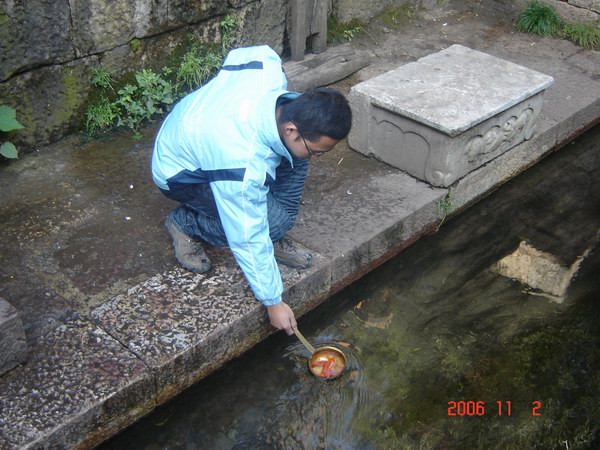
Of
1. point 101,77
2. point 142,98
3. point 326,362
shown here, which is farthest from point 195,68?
point 326,362

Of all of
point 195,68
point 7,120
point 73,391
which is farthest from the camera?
point 195,68

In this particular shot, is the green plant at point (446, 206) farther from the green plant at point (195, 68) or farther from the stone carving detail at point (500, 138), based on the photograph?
the green plant at point (195, 68)

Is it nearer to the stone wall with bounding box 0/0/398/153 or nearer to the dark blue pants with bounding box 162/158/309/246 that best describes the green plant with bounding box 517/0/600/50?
the stone wall with bounding box 0/0/398/153

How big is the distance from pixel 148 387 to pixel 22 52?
6.70ft

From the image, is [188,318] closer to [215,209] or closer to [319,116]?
[215,209]

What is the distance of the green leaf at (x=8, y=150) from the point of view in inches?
165

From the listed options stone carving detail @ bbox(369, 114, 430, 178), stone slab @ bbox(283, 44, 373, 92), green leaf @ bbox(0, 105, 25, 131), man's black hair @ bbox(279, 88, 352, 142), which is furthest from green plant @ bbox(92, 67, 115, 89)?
man's black hair @ bbox(279, 88, 352, 142)

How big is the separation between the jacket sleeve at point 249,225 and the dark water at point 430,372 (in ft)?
2.24

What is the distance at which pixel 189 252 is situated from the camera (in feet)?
11.9

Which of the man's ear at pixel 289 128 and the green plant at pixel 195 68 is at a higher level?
the man's ear at pixel 289 128

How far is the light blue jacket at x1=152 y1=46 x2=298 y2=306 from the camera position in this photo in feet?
9.77

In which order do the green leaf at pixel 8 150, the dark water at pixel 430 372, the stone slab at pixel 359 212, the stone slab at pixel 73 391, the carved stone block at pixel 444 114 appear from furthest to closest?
the carved stone block at pixel 444 114 < the green leaf at pixel 8 150 < the stone slab at pixel 359 212 < the dark water at pixel 430 372 < the stone slab at pixel 73 391

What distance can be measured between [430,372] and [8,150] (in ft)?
8.34

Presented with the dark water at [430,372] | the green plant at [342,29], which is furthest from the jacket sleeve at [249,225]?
the green plant at [342,29]
